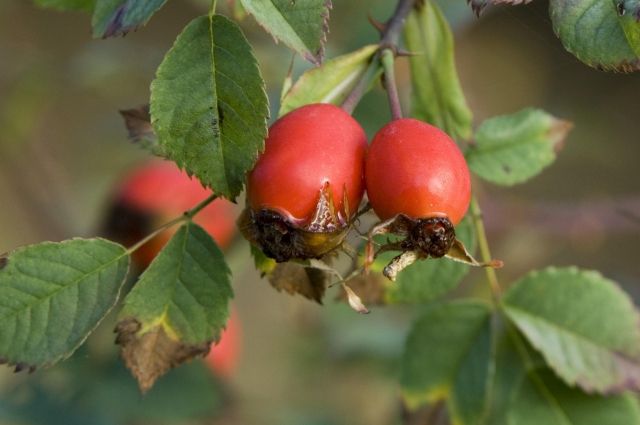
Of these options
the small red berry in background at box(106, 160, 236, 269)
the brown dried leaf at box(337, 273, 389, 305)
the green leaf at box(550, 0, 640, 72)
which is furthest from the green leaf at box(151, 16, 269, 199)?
the small red berry in background at box(106, 160, 236, 269)

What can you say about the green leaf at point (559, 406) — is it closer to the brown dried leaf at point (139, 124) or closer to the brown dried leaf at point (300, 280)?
the brown dried leaf at point (300, 280)

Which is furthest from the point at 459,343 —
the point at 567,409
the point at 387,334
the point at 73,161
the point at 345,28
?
the point at 73,161

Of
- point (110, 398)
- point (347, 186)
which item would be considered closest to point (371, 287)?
point (347, 186)

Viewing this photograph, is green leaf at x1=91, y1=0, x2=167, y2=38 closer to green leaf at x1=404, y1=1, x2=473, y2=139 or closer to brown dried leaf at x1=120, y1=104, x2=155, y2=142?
brown dried leaf at x1=120, y1=104, x2=155, y2=142

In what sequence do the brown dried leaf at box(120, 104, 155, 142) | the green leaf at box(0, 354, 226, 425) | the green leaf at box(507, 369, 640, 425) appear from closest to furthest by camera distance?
the brown dried leaf at box(120, 104, 155, 142) → the green leaf at box(507, 369, 640, 425) → the green leaf at box(0, 354, 226, 425)

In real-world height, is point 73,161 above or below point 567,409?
below

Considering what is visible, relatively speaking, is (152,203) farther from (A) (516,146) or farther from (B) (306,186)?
(B) (306,186)

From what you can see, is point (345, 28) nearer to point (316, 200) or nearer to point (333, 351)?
point (333, 351)
